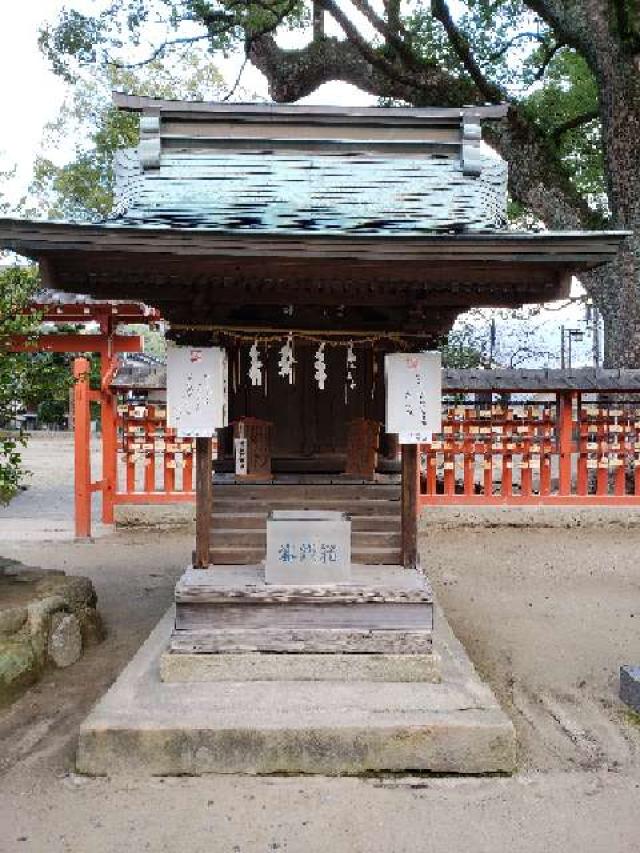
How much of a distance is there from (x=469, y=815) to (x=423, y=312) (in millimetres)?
3438

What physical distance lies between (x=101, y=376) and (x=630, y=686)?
28.1 ft

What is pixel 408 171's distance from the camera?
6.30 metres

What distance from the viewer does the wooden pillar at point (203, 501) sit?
17.9ft

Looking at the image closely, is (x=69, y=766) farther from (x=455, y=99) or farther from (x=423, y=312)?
(x=455, y=99)

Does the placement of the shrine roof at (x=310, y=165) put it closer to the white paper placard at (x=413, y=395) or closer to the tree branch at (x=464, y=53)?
the white paper placard at (x=413, y=395)

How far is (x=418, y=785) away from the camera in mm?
4066

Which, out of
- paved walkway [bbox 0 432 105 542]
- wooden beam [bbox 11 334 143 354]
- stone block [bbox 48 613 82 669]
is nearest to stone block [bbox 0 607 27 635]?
stone block [bbox 48 613 82 669]

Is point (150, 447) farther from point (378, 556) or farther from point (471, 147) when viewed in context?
point (471, 147)

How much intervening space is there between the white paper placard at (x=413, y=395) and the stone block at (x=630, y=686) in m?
2.19

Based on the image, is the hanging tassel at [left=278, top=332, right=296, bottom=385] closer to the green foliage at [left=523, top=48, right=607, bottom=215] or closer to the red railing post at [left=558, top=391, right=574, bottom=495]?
the red railing post at [left=558, top=391, right=574, bottom=495]

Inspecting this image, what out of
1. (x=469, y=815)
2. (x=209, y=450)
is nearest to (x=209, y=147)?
(x=209, y=450)

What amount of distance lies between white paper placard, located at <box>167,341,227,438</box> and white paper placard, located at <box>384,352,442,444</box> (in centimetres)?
125

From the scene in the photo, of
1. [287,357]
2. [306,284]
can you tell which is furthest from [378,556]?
[306,284]

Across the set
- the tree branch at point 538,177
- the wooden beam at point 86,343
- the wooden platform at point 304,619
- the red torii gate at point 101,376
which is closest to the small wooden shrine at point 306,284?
the wooden platform at point 304,619
